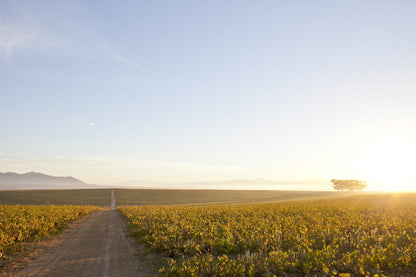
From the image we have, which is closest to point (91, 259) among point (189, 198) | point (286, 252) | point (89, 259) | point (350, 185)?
point (89, 259)

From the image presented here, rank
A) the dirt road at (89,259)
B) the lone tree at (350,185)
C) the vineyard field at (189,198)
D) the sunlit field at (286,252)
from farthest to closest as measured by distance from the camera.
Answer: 1. the lone tree at (350,185)
2. the vineyard field at (189,198)
3. the dirt road at (89,259)
4. the sunlit field at (286,252)

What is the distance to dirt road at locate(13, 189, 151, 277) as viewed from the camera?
9648 millimetres

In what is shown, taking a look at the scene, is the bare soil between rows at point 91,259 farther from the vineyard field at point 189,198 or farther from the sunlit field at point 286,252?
the vineyard field at point 189,198

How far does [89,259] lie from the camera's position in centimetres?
1109

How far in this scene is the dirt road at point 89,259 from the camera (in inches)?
380

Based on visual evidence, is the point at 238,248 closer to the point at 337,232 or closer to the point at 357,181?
the point at 337,232

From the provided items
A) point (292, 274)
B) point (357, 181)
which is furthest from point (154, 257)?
point (357, 181)

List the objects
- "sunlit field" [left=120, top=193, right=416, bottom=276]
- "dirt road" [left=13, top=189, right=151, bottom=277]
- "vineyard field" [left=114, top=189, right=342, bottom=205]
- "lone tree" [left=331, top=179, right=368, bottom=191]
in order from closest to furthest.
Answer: "sunlit field" [left=120, top=193, right=416, bottom=276] < "dirt road" [left=13, top=189, right=151, bottom=277] < "vineyard field" [left=114, top=189, right=342, bottom=205] < "lone tree" [left=331, top=179, right=368, bottom=191]

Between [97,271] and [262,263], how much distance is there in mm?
6924

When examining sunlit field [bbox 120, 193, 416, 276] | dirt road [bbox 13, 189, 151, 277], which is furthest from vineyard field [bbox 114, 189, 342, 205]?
sunlit field [bbox 120, 193, 416, 276]

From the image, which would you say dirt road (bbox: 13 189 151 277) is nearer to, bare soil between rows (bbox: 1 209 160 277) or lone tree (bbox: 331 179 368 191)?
bare soil between rows (bbox: 1 209 160 277)

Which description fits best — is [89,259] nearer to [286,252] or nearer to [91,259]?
[91,259]

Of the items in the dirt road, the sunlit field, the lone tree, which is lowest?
the lone tree

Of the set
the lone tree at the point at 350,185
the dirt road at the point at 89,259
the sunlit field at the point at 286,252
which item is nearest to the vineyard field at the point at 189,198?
the lone tree at the point at 350,185
